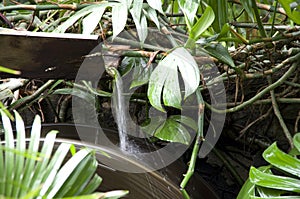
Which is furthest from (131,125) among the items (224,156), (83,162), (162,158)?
(83,162)

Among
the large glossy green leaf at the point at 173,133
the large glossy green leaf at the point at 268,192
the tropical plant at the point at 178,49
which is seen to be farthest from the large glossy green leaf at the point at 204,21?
the large glossy green leaf at the point at 268,192

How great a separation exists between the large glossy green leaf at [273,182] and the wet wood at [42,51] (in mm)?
442

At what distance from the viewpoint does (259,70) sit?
1166mm

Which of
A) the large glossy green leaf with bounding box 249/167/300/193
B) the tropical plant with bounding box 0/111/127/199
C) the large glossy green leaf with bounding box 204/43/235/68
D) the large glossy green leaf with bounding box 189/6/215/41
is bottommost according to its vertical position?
the large glossy green leaf with bounding box 249/167/300/193

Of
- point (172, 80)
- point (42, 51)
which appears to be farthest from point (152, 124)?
point (42, 51)

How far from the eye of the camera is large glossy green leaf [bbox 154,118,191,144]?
0.93 metres

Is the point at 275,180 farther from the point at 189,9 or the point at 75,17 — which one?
the point at 75,17

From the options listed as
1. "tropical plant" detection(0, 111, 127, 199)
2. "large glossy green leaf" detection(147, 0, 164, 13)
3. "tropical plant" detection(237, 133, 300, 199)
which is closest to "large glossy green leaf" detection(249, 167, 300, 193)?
"tropical plant" detection(237, 133, 300, 199)

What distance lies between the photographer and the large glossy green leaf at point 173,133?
0.93m

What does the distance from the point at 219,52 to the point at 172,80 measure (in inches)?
7.7

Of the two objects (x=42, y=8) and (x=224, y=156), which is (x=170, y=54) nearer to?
(x=42, y=8)

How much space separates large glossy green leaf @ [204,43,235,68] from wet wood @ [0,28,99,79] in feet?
1.00

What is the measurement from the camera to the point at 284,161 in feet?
2.93

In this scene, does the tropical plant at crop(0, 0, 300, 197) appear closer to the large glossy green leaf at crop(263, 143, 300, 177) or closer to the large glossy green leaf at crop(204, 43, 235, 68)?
the large glossy green leaf at crop(204, 43, 235, 68)
